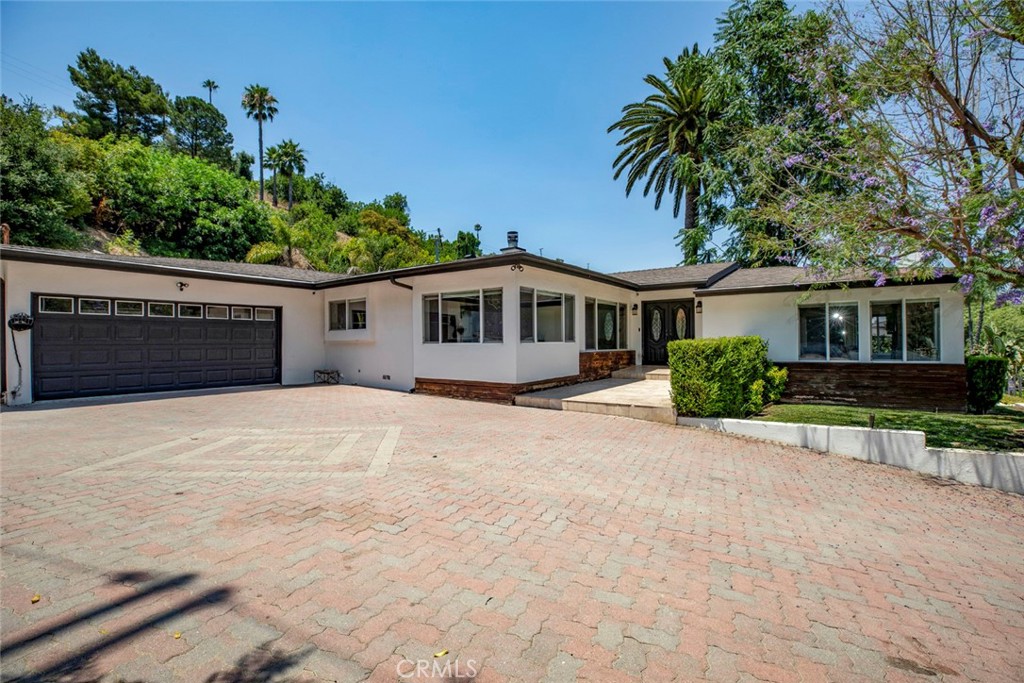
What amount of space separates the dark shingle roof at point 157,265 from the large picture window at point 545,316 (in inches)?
256

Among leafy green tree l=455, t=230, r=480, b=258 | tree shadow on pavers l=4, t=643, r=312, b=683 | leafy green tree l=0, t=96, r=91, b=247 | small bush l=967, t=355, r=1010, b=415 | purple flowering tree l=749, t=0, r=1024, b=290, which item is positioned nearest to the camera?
tree shadow on pavers l=4, t=643, r=312, b=683

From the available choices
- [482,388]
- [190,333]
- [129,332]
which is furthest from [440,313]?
[129,332]

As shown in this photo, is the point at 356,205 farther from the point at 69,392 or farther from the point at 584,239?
the point at 69,392

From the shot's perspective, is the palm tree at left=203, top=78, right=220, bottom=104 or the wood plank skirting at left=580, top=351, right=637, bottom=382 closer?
the wood plank skirting at left=580, top=351, right=637, bottom=382

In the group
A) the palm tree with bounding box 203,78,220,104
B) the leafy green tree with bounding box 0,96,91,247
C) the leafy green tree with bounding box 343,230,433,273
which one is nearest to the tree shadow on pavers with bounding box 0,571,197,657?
the leafy green tree with bounding box 0,96,91,247

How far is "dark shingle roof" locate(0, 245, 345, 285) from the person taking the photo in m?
9.29

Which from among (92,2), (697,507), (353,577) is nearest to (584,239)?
(92,2)

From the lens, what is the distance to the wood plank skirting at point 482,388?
1035cm

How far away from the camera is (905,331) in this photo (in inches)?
414

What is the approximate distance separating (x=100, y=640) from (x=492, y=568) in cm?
205

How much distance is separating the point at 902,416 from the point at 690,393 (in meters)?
4.96

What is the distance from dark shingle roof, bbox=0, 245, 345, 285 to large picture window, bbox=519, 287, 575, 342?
256 inches

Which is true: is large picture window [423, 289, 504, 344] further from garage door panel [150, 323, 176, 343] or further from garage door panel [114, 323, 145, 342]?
garage door panel [114, 323, 145, 342]

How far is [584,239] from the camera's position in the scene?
26.5 m
